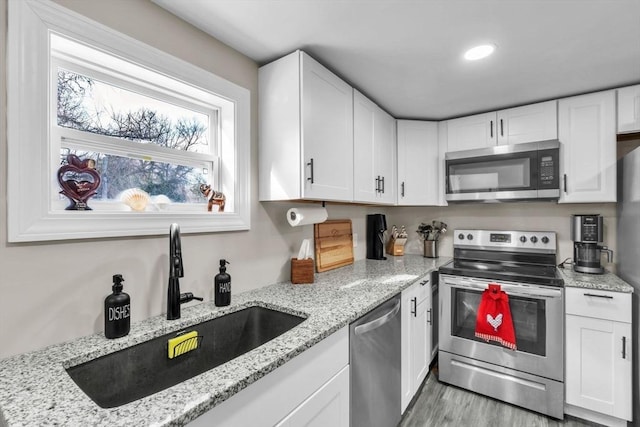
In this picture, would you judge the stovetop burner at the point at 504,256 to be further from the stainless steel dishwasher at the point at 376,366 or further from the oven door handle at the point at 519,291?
the stainless steel dishwasher at the point at 376,366

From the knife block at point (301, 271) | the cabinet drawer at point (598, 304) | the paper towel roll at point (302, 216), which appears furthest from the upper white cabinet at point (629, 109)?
the knife block at point (301, 271)

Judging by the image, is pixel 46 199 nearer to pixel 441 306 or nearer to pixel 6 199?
pixel 6 199

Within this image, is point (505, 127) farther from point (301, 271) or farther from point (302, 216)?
point (301, 271)

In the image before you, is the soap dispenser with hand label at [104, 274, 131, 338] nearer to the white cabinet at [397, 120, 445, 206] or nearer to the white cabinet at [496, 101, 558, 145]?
the white cabinet at [397, 120, 445, 206]

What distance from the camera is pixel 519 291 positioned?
197 cm

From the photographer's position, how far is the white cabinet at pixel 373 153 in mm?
2025

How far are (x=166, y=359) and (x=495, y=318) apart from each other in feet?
6.44

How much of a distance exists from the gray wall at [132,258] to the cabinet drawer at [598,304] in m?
1.72

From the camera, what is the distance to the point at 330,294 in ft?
5.10

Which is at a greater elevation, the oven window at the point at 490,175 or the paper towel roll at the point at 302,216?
the oven window at the point at 490,175

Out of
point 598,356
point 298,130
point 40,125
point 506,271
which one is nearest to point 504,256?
point 506,271

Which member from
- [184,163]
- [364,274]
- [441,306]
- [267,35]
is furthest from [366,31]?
[441,306]

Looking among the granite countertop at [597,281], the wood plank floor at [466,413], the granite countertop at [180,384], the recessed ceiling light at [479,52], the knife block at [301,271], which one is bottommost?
the wood plank floor at [466,413]

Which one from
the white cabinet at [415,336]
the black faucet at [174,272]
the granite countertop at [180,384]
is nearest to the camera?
the granite countertop at [180,384]
